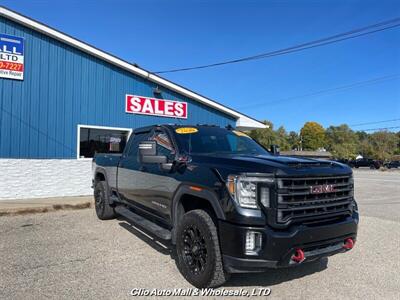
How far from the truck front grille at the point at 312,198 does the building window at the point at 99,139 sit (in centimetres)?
880

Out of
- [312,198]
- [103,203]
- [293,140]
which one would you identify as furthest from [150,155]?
[293,140]

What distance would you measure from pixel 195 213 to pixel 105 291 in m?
1.37

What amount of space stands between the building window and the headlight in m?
8.73

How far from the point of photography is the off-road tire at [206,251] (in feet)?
12.7

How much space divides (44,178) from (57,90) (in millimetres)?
2733

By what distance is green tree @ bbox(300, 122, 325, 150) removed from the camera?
4458 inches

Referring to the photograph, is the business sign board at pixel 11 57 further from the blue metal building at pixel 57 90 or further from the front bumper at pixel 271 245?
the front bumper at pixel 271 245

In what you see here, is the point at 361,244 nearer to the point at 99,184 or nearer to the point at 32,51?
the point at 99,184

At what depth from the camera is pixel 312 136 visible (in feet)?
378

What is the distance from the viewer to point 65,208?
9555mm

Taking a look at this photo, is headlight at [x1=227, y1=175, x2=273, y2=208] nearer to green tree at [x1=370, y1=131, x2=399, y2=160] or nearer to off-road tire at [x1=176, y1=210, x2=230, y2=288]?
off-road tire at [x1=176, y1=210, x2=230, y2=288]

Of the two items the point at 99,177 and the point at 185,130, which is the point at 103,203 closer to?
the point at 99,177

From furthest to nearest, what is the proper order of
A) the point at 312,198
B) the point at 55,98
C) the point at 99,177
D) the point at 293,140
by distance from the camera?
the point at 293,140 → the point at 55,98 → the point at 99,177 → the point at 312,198

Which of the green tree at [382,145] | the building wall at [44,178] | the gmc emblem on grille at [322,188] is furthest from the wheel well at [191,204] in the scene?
the green tree at [382,145]
